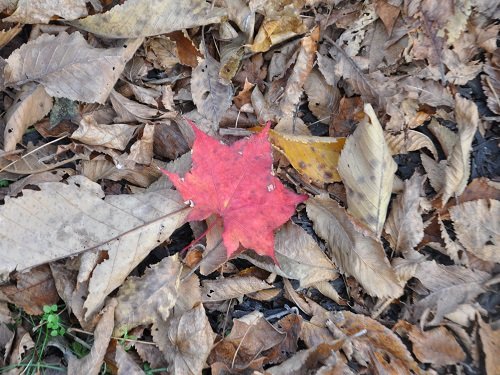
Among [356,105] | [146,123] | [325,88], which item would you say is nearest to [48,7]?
[146,123]

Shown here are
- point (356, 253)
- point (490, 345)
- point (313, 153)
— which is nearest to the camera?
point (490, 345)

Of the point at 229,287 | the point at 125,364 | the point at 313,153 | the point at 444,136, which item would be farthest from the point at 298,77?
the point at 125,364

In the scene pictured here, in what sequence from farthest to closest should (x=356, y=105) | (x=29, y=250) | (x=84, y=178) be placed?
1. (x=356, y=105)
2. (x=84, y=178)
3. (x=29, y=250)

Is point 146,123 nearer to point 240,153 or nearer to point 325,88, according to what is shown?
point 240,153

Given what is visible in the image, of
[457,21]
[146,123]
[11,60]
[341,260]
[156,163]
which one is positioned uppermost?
[457,21]

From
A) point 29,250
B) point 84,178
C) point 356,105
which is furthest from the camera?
point 356,105

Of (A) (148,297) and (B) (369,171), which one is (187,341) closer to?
(A) (148,297)
